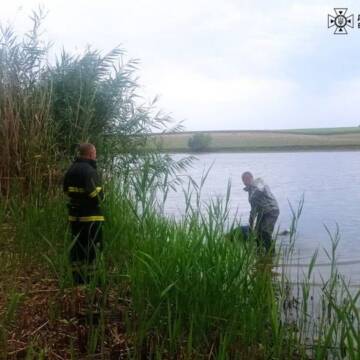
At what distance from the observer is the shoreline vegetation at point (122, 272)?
3.45m

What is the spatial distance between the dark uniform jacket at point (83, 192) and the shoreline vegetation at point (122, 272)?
0.25 metres

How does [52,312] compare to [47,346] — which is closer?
[47,346]

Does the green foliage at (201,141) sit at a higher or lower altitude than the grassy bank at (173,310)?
higher

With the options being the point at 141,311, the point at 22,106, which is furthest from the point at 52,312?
the point at 22,106

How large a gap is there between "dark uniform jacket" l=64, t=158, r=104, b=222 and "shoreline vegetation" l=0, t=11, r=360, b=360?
0.25 m

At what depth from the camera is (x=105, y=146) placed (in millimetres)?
8195

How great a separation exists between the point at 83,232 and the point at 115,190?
52.7 inches

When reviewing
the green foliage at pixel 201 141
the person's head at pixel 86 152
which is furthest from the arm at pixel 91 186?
the green foliage at pixel 201 141

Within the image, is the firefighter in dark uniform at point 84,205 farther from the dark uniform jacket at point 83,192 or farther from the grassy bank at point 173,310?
the grassy bank at point 173,310

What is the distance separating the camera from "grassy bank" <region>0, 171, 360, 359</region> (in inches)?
132

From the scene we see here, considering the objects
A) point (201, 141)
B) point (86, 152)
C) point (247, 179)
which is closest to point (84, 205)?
point (86, 152)

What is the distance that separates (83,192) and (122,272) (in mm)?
907

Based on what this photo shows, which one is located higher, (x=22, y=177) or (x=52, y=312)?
(x=22, y=177)

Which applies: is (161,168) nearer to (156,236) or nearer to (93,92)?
(93,92)
